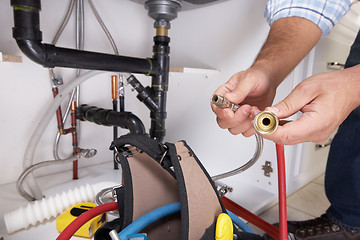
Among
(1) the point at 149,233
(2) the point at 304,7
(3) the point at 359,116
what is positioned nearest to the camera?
Answer: (1) the point at 149,233

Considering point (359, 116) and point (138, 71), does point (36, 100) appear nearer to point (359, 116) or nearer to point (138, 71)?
point (138, 71)

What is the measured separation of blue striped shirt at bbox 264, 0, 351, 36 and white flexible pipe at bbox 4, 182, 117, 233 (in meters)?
0.67

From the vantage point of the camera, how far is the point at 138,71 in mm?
745

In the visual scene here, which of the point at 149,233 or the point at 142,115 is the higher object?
the point at 142,115

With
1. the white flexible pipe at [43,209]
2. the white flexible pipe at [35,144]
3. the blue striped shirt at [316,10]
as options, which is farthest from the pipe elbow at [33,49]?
the blue striped shirt at [316,10]

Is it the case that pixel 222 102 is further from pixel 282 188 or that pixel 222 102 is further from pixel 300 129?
pixel 282 188

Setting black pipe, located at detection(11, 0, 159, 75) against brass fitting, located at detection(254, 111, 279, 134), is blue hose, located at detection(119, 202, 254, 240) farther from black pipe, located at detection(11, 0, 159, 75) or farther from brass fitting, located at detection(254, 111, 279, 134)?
black pipe, located at detection(11, 0, 159, 75)

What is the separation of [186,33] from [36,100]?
2.06ft

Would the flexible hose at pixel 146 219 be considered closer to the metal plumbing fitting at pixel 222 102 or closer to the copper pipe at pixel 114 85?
the metal plumbing fitting at pixel 222 102

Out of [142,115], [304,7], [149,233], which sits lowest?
[149,233]

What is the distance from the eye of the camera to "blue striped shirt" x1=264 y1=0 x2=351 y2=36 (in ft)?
1.76

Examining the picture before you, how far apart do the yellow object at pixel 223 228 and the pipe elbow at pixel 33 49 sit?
0.53 m

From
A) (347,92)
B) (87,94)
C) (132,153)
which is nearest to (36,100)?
(87,94)

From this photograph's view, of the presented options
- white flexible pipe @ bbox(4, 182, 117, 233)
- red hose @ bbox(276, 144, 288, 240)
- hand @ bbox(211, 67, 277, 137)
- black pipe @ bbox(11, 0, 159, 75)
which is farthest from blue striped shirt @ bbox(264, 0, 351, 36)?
white flexible pipe @ bbox(4, 182, 117, 233)
